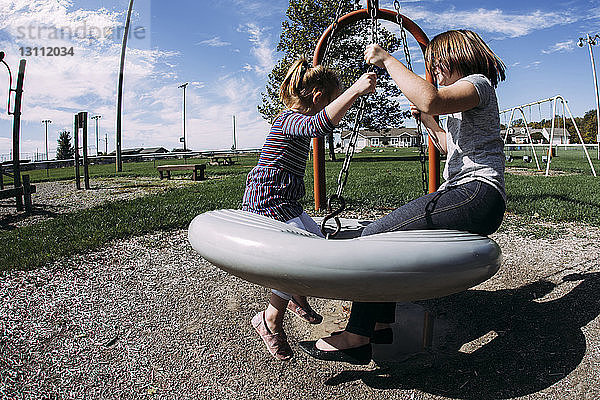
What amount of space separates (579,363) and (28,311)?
3356mm

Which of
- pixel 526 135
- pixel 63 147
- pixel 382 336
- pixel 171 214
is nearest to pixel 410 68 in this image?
pixel 382 336

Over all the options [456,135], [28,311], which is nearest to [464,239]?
[456,135]

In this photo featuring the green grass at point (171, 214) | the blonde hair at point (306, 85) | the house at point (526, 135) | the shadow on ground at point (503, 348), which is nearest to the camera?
the shadow on ground at point (503, 348)

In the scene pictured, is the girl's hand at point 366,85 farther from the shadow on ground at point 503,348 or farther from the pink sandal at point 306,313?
the pink sandal at point 306,313

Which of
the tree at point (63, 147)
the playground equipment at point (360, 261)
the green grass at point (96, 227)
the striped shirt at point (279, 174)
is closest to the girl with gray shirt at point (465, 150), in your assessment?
the playground equipment at point (360, 261)

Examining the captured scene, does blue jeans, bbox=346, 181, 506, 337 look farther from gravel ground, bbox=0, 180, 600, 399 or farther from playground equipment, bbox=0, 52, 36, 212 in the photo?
playground equipment, bbox=0, 52, 36, 212

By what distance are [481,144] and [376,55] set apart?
659 mm

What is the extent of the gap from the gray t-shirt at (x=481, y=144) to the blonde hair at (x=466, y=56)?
9cm

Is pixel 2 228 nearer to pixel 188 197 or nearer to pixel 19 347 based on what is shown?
pixel 188 197

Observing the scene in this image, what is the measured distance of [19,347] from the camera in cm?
267

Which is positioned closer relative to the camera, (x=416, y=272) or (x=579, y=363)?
(x=416, y=272)

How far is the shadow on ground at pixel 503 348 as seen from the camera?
2275mm

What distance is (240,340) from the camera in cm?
274

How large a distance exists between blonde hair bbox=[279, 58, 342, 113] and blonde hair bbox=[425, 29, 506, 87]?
0.55 meters
